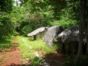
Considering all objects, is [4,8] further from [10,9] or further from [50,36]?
[50,36]

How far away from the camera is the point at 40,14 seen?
1639 cm

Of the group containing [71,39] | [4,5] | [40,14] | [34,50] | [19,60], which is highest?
[4,5]

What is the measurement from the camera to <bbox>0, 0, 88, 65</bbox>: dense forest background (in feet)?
11.3

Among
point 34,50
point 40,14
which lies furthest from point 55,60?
point 40,14

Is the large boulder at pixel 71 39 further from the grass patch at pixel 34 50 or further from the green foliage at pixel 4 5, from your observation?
the green foliage at pixel 4 5

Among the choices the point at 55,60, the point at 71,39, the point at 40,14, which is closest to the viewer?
the point at 55,60

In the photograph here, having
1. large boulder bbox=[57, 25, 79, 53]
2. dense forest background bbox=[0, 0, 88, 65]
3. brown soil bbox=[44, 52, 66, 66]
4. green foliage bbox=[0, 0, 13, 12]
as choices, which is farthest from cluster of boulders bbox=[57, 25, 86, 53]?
green foliage bbox=[0, 0, 13, 12]

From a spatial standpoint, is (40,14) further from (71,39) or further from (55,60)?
(55,60)

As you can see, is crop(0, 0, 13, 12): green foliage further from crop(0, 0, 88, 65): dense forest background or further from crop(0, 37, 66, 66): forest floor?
crop(0, 37, 66, 66): forest floor

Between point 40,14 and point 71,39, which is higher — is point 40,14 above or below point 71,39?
above

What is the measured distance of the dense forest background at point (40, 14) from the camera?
344 centimetres

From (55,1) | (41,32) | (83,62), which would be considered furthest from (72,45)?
(41,32)

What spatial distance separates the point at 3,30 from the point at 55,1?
7809 mm

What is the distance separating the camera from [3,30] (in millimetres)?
8594
